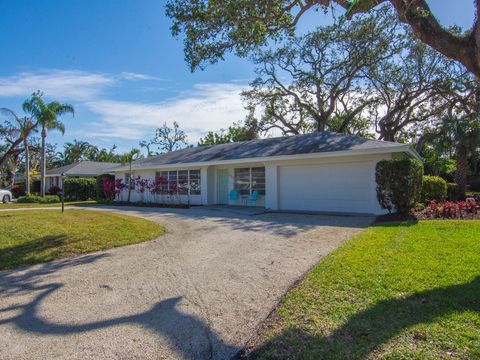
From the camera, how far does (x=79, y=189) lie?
94.3 ft

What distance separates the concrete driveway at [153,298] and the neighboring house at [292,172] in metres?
6.24

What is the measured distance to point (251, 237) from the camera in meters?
9.40

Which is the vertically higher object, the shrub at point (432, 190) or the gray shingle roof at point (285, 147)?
the gray shingle roof at point (285, 147)

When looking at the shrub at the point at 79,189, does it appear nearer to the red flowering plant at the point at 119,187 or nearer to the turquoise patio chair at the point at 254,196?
the red flowering plant at the point at 119,187

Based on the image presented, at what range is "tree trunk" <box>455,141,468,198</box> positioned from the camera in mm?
20966

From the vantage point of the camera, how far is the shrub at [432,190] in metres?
16.9

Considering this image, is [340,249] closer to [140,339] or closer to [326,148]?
[140,339]

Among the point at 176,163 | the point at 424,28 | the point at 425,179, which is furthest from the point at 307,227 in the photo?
the point at 176,163

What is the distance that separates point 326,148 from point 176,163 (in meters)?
9.55

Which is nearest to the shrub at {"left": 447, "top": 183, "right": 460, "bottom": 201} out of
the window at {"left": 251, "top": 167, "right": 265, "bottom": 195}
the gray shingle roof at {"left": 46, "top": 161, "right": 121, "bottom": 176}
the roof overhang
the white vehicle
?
the roof overhang

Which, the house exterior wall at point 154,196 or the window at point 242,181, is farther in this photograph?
the house exterior wall at point 154,196

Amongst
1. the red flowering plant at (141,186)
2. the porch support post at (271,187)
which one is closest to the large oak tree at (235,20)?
the porch support post at (271,187)

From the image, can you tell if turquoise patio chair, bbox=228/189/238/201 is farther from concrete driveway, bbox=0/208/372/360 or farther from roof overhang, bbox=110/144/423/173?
concrete driveway, bbox=0/208/372/360

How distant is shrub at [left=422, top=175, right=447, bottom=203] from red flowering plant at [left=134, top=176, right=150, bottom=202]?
50.5 ft
